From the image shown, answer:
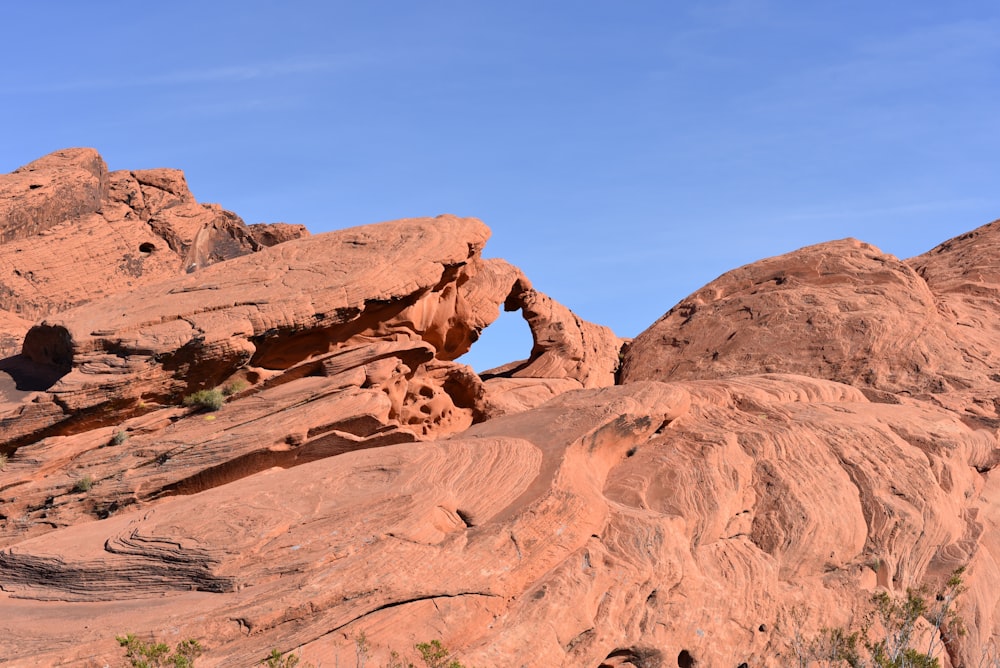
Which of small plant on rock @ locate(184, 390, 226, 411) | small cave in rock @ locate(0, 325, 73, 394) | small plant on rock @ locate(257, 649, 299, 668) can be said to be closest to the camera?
small plant on rock @ locate(257, 649, 299, 668)

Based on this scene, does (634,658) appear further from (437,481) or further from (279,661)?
(279,661)

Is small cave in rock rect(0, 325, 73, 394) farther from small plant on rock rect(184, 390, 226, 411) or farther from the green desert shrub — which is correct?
the green desert shrub

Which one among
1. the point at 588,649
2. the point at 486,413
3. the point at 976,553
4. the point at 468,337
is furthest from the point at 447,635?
the point at 468,337

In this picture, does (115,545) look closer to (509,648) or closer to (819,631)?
(509,648)

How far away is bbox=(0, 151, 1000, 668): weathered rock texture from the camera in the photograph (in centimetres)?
1308

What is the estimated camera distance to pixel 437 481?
50.8 ft

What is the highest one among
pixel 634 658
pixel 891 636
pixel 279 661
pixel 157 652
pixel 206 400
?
pixel 206 400

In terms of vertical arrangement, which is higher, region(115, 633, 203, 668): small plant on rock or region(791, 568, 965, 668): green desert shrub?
region(115, 633, 203, 668): small plant on rock

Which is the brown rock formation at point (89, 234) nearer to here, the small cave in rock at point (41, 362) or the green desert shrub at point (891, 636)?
the small cave in rock at point (41, 362)

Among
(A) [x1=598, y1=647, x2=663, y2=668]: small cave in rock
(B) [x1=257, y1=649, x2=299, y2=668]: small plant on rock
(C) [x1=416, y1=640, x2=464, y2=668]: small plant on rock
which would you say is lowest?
(A) [x1=598, y1=647, x2=663, y2=668]: small cave in rock

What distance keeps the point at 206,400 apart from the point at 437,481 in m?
5.61

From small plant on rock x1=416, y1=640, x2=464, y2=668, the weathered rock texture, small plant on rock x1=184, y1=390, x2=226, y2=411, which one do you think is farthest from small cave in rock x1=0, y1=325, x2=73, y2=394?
small plant on rock x1=416, y1=640, x2=464, y2=668

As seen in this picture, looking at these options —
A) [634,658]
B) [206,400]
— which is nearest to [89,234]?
[206,400]

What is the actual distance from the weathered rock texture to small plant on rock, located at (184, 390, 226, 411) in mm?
317
